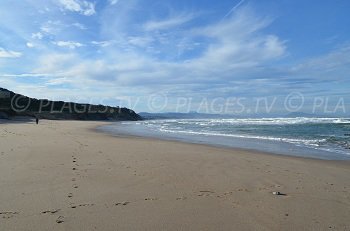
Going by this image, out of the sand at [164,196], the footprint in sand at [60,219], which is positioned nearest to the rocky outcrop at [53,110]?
the sand at [164,196]

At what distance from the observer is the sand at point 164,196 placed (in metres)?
4.37

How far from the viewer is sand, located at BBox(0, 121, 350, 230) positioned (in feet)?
14.3

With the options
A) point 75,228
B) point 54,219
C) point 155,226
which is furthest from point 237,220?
point 54,219

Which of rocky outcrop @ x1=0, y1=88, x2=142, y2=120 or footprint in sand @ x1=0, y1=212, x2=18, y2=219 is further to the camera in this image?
rocky outcrop @ x1=0, y1=88, x2=142, y2=120

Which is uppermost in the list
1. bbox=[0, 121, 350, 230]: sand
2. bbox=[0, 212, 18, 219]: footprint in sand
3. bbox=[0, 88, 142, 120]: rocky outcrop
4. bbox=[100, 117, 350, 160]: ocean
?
bbox=[0, 88, 142, 120]: rocky outcrop

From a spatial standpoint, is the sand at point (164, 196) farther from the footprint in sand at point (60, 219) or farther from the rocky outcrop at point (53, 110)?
the rocky outcrop at point (53, 110)

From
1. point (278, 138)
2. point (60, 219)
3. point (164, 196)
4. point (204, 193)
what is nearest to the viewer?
point (60, 219)

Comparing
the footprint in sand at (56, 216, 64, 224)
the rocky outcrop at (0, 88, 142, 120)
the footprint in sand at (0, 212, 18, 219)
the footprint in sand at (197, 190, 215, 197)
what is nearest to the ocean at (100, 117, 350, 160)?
the footprint in sand at (197, 190, 215, 197)

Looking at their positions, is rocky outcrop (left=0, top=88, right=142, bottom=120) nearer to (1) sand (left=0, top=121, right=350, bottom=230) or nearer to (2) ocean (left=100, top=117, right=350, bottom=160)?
(2) ocean (left=100, top=117, right=350, bottom=160)

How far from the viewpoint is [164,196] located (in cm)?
560

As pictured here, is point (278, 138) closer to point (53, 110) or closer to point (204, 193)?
point (204, 193)

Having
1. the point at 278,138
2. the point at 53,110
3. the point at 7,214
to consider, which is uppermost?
the point at 53,110

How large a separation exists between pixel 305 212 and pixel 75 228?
340 centimetres

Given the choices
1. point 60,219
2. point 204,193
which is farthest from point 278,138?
point 60,219
